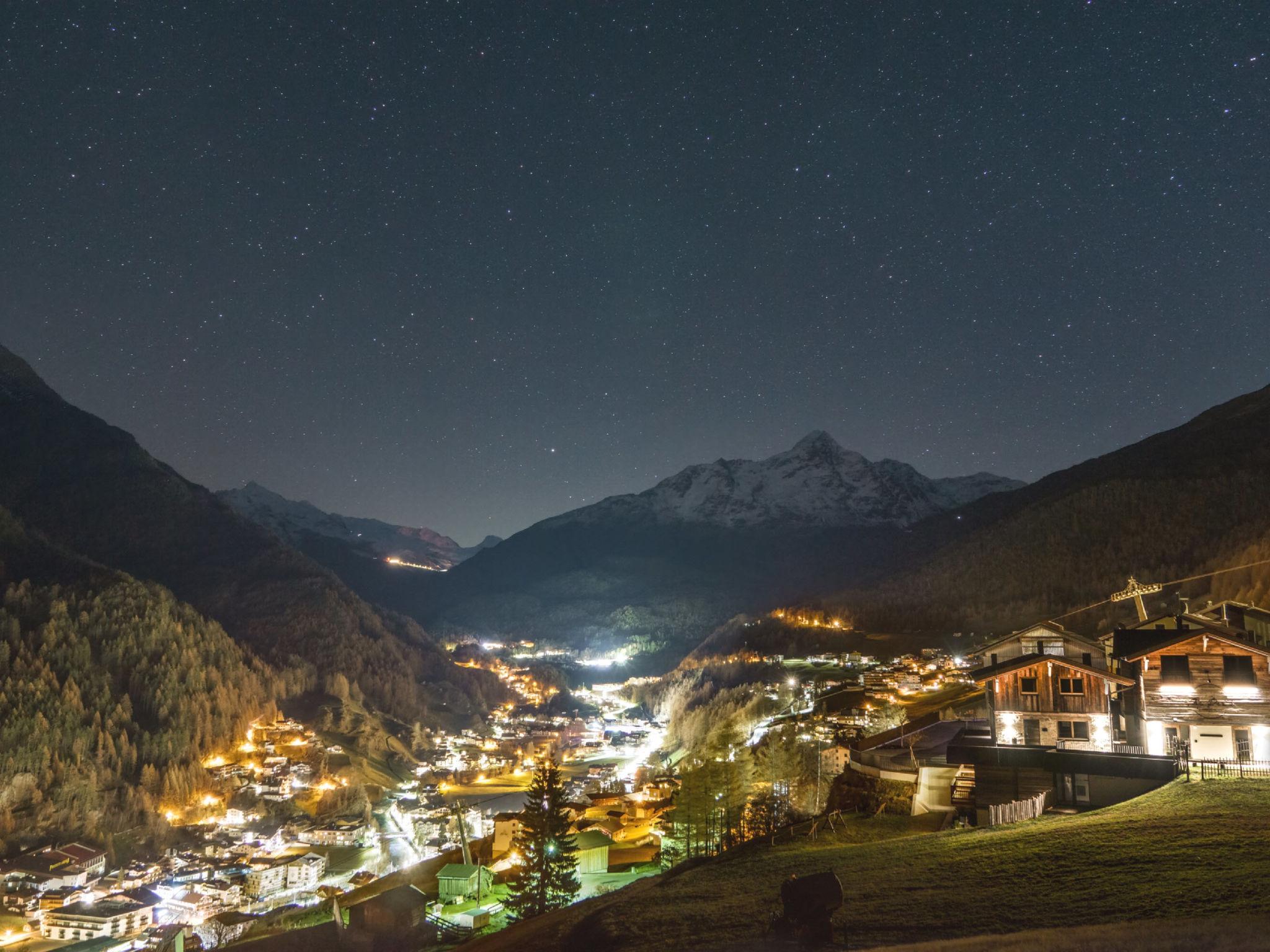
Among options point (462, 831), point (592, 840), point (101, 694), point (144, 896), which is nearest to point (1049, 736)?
point (592, 840)

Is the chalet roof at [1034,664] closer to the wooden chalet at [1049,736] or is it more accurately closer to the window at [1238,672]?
the wooden chalet at [1049,736]

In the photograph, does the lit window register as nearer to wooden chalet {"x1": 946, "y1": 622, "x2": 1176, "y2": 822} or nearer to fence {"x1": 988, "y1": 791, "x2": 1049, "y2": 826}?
wooden chalet {"x1": 946, "y1": 622, "x2": 1176, "y2": 822}

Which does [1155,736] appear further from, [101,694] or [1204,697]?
[101,694]

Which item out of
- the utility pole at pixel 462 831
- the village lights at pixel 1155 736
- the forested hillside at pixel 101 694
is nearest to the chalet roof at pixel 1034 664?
the village lights at pixel 1155 736

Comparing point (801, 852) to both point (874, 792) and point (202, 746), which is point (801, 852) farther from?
point (202, 746)

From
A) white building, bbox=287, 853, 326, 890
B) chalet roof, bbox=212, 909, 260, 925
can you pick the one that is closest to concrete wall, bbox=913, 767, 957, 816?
chalet roof, bbox=212, 909, 260, 925
